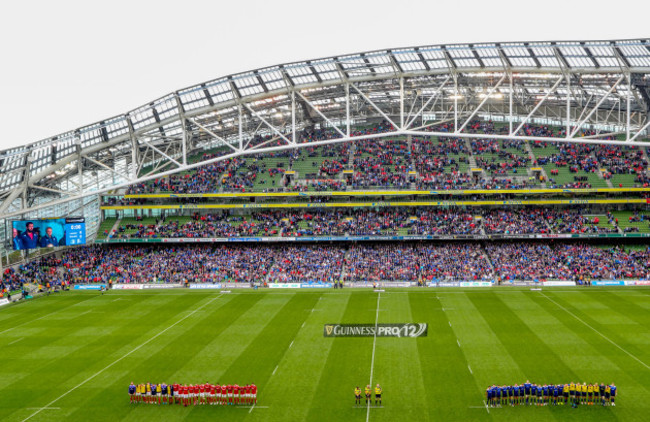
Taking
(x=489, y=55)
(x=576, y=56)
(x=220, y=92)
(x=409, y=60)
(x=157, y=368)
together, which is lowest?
(x=157, y=368)

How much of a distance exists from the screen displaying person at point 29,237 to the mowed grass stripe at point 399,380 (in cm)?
3030

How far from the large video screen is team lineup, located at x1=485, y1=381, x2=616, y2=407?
38.7 metres

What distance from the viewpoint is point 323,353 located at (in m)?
26.5

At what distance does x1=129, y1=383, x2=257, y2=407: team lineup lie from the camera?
20859mm

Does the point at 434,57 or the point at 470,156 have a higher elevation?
the point at 434,57

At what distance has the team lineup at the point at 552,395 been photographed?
19.9 m

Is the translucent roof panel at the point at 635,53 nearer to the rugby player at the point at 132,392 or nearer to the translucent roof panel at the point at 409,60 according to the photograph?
the translucent roof panel at the point at 409,60

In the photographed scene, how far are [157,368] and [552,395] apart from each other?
16.2 meters

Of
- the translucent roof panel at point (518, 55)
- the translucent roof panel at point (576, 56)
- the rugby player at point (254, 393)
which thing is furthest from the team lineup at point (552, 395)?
the translucent roof panel at point (518, 55)

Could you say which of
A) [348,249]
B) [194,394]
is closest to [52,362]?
[194,394]

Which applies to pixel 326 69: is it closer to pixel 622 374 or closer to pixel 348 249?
pixel 348 249

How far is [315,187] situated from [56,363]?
33444 mm

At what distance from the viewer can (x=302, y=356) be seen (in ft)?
85.5

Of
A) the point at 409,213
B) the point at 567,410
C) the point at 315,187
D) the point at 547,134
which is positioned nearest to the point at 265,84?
the point at 315,187
